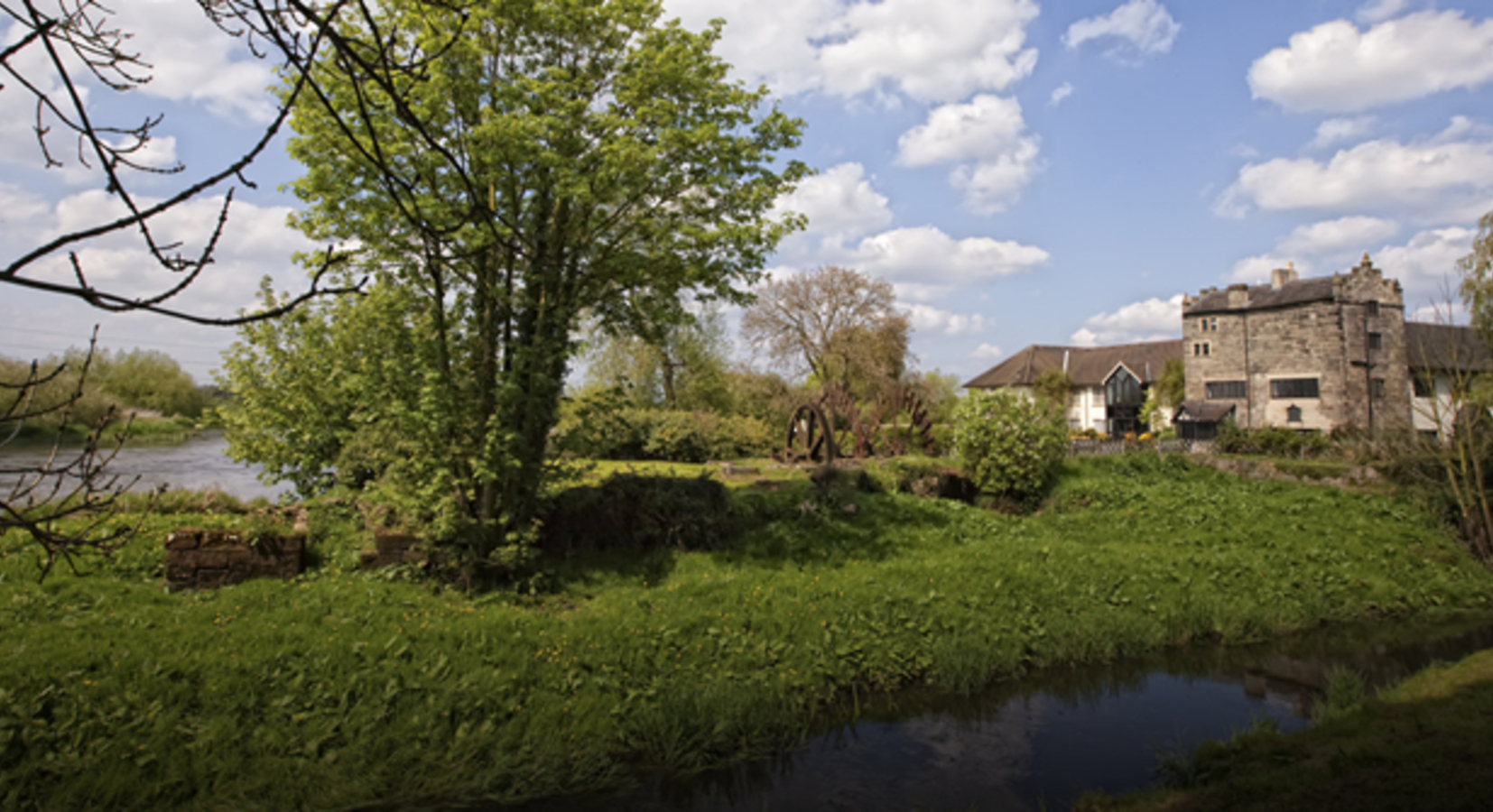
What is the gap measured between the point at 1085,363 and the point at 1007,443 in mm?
45383

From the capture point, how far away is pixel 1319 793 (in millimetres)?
5938

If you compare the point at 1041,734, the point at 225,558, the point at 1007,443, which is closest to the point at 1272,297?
the point at 1007,443

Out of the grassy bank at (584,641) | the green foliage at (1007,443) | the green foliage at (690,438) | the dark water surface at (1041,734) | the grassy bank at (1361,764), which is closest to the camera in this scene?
the grassy bank at (1361,764)

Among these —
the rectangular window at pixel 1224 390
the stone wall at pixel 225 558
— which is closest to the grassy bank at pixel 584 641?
the stone wall at pixel 225 558

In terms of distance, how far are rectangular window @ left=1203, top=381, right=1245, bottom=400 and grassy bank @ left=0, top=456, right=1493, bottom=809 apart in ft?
102

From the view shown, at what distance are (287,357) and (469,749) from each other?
337 inches

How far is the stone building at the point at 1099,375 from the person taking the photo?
53.3 metres

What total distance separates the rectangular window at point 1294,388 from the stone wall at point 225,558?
44.9 m

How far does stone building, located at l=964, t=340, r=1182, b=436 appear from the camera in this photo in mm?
53344

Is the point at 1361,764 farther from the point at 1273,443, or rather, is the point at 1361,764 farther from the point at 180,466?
the point at 1273,443

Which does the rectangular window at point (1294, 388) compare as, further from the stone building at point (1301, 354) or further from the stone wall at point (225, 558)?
the stone wall at point (225, 558)

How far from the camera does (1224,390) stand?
4328 cm

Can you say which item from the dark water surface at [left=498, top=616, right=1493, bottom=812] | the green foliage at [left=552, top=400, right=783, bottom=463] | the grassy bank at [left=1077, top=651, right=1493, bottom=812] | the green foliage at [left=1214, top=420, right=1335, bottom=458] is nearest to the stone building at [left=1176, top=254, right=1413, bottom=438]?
the green foliage at [left=1214, top=420, right=1335, bottom=458]

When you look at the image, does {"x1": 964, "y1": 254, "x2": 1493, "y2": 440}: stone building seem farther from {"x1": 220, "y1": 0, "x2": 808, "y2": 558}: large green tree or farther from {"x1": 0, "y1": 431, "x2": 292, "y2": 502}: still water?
{"x1": 0, "y1": 431, "x2": 292, "y2": 502}: still water
